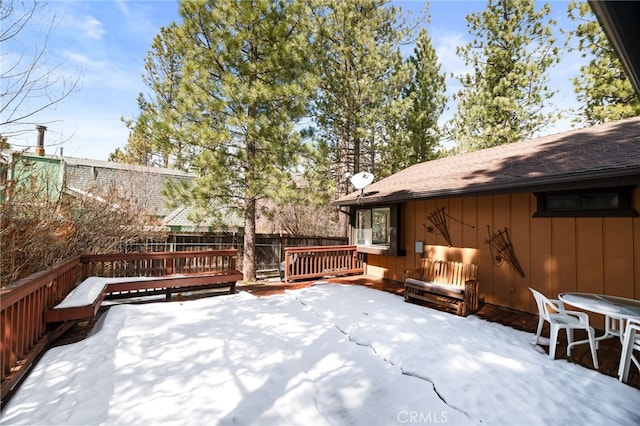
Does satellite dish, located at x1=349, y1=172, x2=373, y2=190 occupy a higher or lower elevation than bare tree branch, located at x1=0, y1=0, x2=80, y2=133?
lower

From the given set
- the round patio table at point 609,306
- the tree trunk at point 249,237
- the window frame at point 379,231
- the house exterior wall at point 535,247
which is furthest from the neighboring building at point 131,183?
the round patio table at point 609,306

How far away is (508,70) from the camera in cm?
1214

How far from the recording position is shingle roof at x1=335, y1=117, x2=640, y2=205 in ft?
12.4

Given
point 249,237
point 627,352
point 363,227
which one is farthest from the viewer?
point 363,227

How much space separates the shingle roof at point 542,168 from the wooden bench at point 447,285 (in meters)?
1.37

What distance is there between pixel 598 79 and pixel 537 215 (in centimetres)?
990

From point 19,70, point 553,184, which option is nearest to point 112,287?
point 19,70

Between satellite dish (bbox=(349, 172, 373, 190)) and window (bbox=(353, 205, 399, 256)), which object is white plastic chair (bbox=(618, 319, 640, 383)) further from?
satellite dish (bbox=(349, 172, 373, 190))

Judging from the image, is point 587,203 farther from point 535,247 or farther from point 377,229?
point 377,229

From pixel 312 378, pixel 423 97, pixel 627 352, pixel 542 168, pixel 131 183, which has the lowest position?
pixel 312 378

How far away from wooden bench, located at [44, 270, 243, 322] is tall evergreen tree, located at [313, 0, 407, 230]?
5.97m

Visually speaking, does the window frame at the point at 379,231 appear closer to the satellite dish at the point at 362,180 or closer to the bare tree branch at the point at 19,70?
the satellite dish at the point at 362,180

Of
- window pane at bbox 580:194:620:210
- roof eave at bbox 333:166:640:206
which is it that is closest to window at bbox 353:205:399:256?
roof eave at bbox 333:166:640:206

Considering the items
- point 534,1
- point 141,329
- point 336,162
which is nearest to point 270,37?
point 336,162
